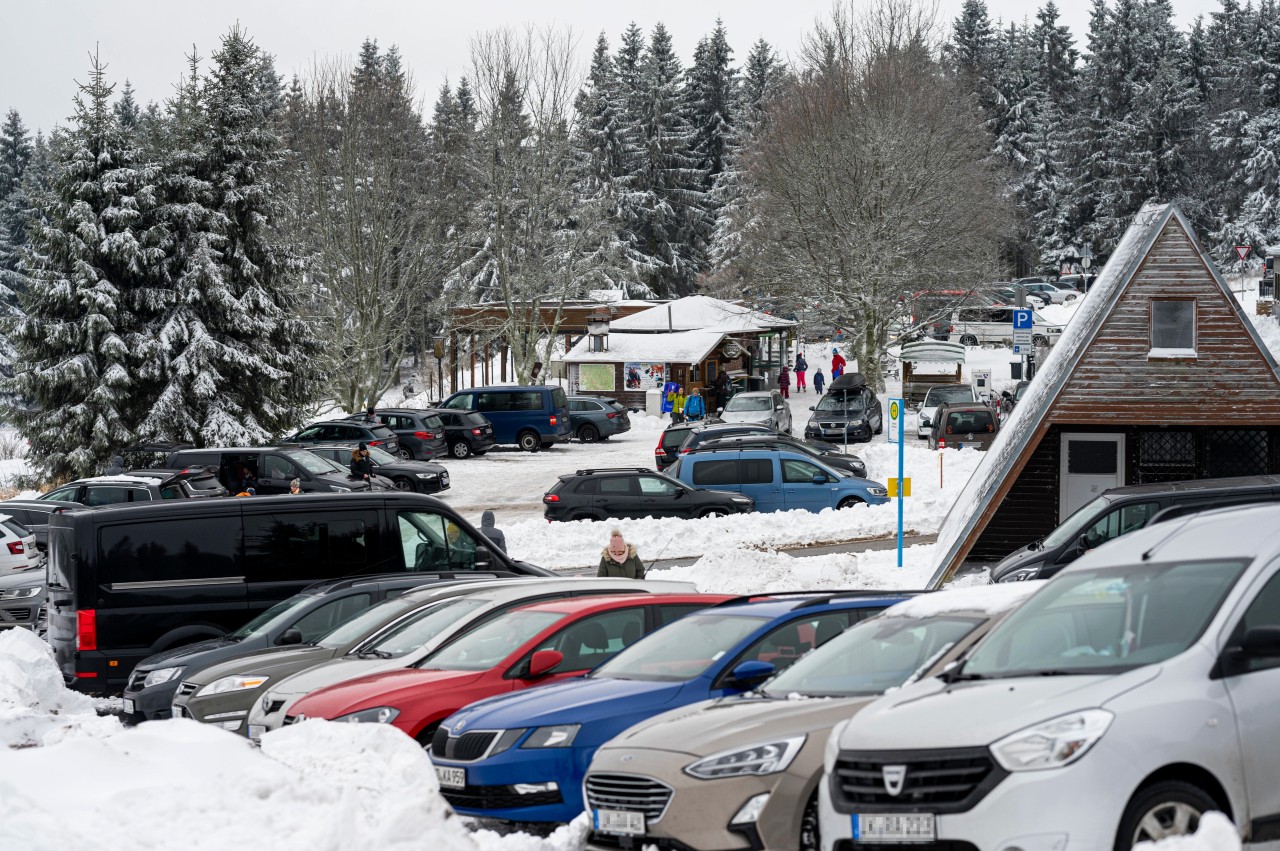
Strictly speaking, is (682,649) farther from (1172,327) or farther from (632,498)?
(632,498)

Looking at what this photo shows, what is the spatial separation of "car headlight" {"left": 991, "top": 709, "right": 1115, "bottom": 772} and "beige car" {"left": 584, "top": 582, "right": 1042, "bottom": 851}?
1337 mm

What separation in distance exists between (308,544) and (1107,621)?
459 inches

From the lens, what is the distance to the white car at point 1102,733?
5641 millimetres

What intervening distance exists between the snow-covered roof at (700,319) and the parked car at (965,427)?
2141cm

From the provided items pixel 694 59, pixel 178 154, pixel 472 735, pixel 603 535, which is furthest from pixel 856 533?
pixel 694 59

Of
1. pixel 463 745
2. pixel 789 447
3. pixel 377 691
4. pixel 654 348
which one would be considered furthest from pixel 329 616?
pixel 654 348

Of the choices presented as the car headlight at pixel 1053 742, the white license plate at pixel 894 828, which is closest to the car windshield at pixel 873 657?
the white license plate at pixel 894 828

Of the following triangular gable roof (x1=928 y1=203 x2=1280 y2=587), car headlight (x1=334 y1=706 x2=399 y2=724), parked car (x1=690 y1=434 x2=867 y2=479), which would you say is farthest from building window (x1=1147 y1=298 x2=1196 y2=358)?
car headlight (x1=334 y1=706 x2=399 y2=724)

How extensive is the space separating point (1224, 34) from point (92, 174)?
85.8 m

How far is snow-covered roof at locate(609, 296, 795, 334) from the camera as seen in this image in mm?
63156

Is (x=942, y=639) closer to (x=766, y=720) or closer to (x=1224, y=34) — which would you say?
(x=766, y=720)

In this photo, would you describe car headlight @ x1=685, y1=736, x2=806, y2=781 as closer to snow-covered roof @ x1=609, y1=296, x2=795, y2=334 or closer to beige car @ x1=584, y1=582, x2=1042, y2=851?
beige car @ x1=584, y1=582, x2=1042, y2=851

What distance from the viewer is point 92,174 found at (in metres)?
41.3

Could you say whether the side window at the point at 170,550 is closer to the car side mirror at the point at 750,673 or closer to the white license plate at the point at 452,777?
the white license plate at the point at 452,777
